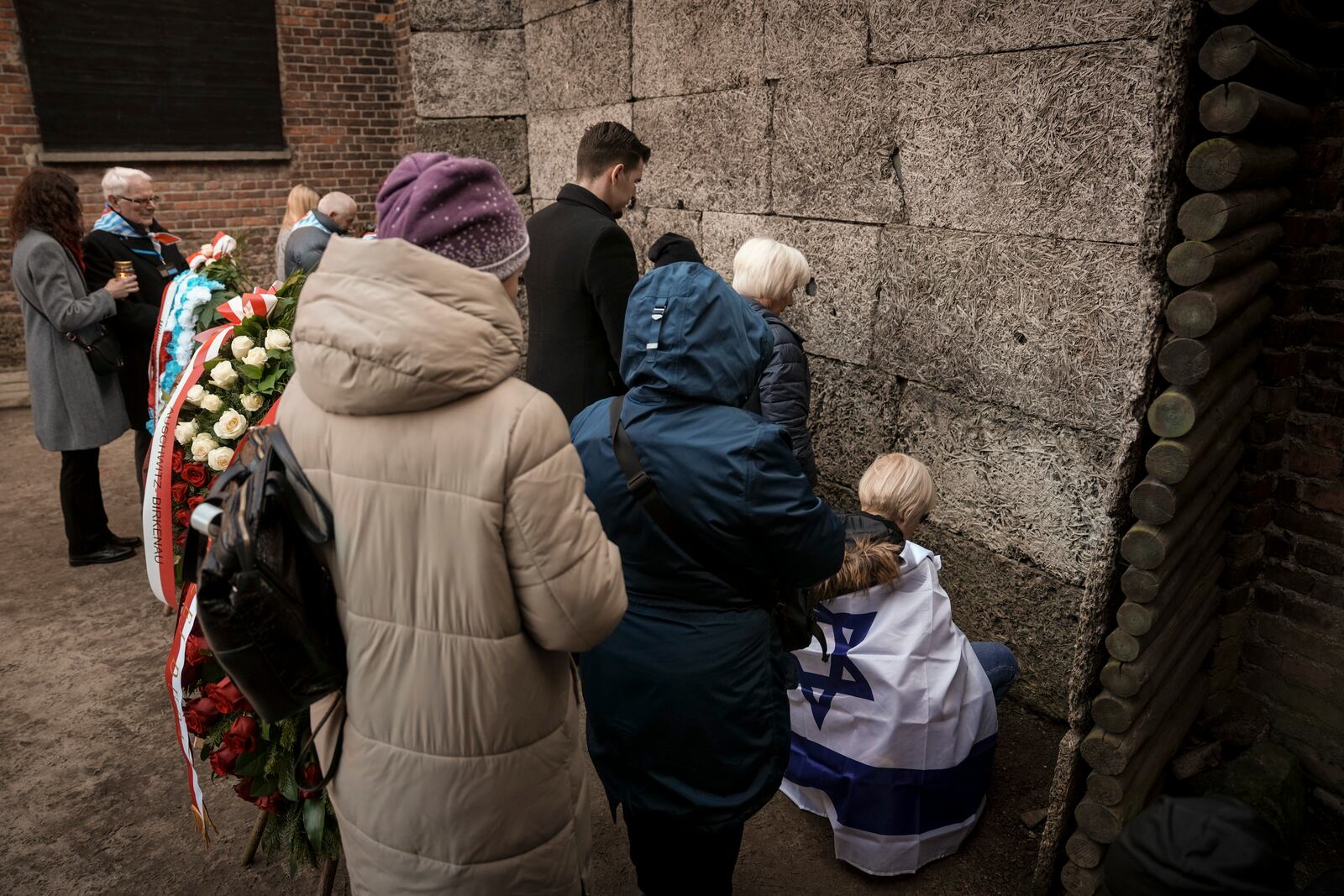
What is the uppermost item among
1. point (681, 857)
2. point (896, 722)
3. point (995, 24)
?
point (995, 24)

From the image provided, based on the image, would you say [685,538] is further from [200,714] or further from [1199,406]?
[200,714]

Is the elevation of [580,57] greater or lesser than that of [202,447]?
greater

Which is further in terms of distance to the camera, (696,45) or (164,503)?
(696,45)

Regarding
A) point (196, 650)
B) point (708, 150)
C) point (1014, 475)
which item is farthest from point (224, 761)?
point (708, 150)

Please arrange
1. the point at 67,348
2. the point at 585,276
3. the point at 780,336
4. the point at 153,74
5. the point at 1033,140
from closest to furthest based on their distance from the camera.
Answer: the point at 1033,140, the point at 780,336, the point at 585,276, the point at 67,348, the point at 153,74

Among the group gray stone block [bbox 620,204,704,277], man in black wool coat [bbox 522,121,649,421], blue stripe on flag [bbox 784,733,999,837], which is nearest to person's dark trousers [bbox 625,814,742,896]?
blue stripe on flag [bbox 784,733,999,837]

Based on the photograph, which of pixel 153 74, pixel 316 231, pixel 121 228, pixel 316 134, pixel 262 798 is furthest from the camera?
pixel 316 134

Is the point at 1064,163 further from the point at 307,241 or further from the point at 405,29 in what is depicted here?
the point at 405,29

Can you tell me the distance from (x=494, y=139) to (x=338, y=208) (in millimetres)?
1333

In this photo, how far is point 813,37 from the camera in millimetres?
4141

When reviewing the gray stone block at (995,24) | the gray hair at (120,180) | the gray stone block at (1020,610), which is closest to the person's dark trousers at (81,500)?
the gray hair at (120,180)

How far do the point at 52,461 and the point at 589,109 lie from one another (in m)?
4.62

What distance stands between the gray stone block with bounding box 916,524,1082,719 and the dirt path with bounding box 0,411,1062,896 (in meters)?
0.16

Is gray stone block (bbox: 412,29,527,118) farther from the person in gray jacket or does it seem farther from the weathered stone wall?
the weathered stone wall
